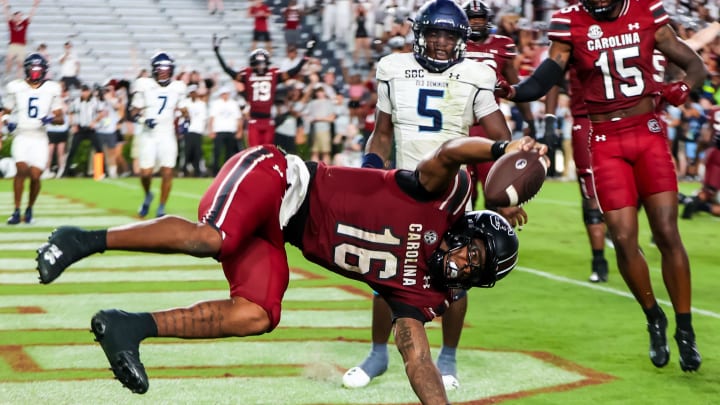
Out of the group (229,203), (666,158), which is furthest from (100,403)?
(666,158)

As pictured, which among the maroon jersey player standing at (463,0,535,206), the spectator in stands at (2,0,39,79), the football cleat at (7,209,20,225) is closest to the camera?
the maroon jersey player standing at (463,0,535,206)

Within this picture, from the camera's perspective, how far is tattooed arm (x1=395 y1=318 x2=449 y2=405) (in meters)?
4.35

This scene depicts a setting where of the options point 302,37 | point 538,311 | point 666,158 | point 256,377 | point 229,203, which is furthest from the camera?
point 302,37

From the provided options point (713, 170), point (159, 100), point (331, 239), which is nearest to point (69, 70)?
point (159, 100)

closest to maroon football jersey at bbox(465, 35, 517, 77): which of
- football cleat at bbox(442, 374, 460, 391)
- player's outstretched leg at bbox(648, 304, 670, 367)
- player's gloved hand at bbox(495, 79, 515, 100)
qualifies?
player's gloved hand at bbox(495, 79, 515, 100)

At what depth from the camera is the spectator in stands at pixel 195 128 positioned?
794 inches

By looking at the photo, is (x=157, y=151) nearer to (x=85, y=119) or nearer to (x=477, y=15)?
(x=85, y=119)

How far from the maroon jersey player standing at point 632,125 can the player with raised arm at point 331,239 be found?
1.72 m

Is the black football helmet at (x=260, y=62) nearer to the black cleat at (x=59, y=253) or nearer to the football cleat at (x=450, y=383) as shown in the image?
the football cleat at (x=450, y=383)

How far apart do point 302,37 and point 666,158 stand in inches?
760

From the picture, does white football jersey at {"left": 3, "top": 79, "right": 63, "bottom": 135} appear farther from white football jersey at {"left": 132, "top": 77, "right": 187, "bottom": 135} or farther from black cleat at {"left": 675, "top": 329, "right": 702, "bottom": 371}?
black cleat at {"left": 675, "top": 329, "right": 702, "bottom": 371}

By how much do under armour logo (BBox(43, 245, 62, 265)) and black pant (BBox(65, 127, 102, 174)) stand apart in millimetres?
16794

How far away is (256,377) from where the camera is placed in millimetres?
5652

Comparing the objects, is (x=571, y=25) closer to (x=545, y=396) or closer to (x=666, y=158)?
(x=666, y=158)
